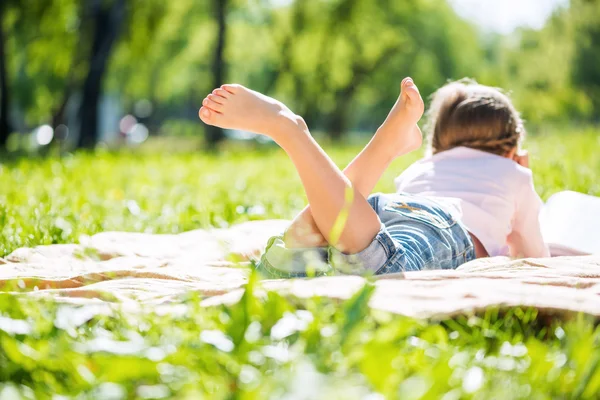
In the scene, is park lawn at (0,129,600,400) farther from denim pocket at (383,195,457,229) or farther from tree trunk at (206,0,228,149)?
tree trunk at (206,0,228,149)

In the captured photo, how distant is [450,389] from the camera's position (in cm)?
135

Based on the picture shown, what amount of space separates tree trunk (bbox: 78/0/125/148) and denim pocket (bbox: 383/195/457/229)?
10815 mm

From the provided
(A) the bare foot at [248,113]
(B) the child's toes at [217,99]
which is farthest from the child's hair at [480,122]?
(B) the child's toes at [217,99]

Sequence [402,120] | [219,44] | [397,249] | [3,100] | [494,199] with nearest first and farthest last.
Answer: [397,249], [402,120], [494,199], [3,100], [219,44]

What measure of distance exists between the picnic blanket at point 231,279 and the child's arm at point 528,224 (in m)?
0.25

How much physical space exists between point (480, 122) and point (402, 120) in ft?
2.18

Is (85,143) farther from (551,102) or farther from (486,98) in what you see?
(551,102)

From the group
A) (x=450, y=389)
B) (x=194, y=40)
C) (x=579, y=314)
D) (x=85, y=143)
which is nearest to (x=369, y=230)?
(x=579, y=314)

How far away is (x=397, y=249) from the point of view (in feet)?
7.83

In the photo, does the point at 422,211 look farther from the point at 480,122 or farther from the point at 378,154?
the point at 480,122

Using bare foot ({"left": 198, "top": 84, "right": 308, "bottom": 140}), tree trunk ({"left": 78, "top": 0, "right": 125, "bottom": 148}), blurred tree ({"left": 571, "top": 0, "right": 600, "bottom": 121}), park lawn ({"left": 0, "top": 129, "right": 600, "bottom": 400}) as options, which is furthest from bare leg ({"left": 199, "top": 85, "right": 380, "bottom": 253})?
blurred tree ({"left": 571, "top": 0, "right": 600, "bottom": 121})

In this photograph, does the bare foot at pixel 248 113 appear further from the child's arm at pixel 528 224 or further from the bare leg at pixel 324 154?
the child's arm at pixel 528 224

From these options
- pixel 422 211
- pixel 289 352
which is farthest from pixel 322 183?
pixel 289 352

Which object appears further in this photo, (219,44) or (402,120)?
(219,44)
